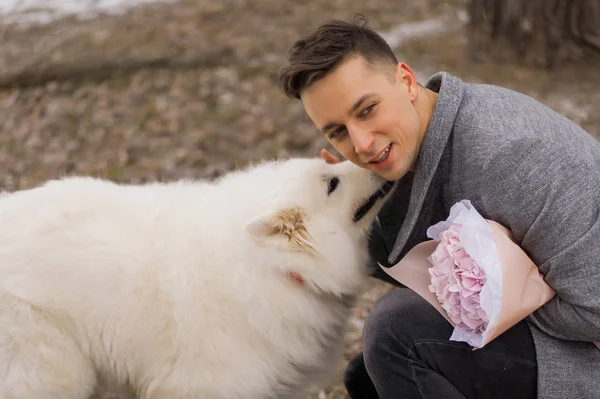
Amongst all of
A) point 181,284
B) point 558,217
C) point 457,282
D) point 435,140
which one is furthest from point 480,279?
point 181,284

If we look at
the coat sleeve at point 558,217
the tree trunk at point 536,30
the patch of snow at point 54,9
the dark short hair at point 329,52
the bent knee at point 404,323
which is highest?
the dark short hair at point 329,52

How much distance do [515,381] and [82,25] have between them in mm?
8440

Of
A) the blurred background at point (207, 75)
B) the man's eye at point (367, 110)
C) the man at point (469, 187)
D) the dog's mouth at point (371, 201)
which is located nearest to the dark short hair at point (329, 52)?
the man at point (469, 187)

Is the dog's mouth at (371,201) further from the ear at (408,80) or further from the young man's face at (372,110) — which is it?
the ear at (408,80)

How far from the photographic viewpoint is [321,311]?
295cm

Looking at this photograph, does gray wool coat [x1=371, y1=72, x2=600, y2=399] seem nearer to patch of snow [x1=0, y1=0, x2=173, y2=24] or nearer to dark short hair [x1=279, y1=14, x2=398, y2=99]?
dark short hair [x1=279, y1=14, x2=398, y2=99]

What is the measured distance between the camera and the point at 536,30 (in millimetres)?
6840

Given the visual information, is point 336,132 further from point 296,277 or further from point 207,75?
point 207,75

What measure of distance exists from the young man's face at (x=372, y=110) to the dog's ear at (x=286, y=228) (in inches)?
15.8

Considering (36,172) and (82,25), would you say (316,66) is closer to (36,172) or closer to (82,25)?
(36,172)

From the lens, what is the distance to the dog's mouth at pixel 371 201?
114 inches

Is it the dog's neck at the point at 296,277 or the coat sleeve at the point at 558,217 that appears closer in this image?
the coat sleeve at the point at 558,217

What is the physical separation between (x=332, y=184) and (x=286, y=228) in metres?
0.36

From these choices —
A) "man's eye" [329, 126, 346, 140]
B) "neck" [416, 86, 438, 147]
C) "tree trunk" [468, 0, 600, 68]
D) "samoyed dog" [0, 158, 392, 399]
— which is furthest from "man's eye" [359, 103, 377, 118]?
"tree trunk" [468, 0, 600, 68]
